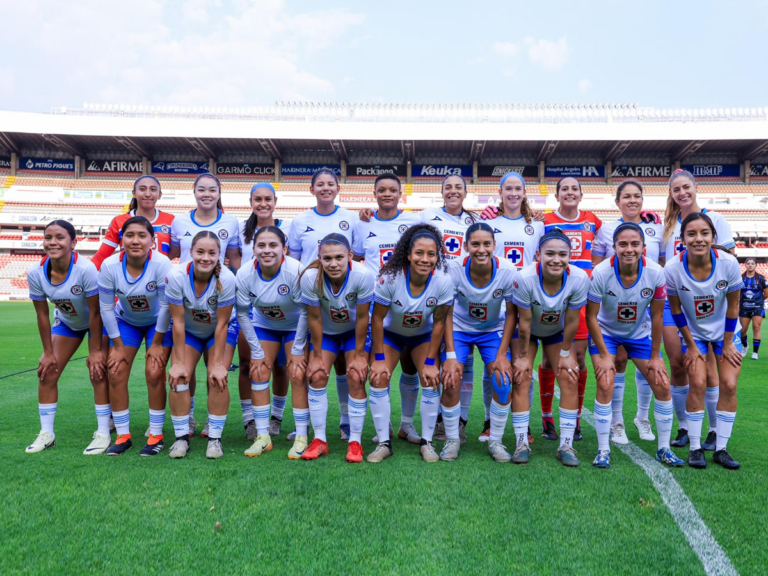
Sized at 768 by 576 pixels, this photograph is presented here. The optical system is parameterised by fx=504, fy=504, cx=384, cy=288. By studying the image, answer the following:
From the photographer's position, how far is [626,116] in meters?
30.6

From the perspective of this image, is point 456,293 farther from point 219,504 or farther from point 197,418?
point 197,418

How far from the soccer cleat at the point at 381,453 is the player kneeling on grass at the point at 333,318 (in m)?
0.08

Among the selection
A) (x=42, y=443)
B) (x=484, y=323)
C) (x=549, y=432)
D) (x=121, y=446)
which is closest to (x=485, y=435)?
(x=549, y=432)

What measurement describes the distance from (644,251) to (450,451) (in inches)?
94.2

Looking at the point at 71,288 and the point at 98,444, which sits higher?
the point at 71,288

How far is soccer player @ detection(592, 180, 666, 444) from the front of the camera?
4.29 metres

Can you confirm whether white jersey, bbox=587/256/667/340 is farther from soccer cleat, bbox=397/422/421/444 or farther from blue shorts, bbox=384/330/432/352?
soccer cleat, bbox=397/422/421/444

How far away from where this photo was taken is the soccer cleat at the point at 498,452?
3.63m

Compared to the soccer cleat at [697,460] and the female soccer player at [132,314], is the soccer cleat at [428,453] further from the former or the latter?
the female soccer player at [132,314]

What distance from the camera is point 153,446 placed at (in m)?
3.80

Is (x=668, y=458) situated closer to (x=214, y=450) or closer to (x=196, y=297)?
(x=214, y=450)

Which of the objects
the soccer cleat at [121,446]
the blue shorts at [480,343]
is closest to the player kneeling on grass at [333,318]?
the blue shorts at [480,343]

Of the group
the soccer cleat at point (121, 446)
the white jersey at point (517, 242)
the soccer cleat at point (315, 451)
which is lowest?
the soccer cleat at point (121, 446)

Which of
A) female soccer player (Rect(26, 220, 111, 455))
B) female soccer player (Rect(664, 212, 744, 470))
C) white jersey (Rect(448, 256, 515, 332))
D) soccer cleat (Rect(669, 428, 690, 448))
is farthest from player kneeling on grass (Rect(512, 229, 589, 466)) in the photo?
female soccer player (Rect(26, 220, 111, 455))
